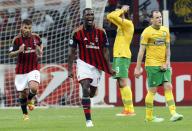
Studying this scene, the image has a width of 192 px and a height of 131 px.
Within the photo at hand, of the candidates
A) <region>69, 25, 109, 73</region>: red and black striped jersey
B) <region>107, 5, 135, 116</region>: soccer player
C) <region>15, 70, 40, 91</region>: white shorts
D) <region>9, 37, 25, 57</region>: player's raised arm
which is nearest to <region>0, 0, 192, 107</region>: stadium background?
<region>107, 5, 135, 116</region>: soccer player

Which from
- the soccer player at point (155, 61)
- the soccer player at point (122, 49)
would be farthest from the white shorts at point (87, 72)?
the soccer player at point (122, 49)

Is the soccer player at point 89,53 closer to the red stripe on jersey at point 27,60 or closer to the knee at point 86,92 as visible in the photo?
the knee at point 86,92

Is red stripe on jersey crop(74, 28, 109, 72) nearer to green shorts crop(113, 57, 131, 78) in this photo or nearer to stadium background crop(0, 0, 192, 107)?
green shorts crop(113, 57, 131, 78)

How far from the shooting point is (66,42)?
2327cm

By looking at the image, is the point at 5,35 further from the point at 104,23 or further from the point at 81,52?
the point at 81,52

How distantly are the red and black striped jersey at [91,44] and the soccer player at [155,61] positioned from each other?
73 cm

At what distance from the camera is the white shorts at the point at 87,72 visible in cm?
1480

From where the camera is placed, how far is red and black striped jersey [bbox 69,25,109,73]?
14.9 m

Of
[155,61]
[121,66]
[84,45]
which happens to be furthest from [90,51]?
[121,66]

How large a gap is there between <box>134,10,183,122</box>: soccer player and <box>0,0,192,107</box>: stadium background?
6.88 meters

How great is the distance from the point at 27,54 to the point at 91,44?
326 centimetres

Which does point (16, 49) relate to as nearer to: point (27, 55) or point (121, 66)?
point (27, 55)

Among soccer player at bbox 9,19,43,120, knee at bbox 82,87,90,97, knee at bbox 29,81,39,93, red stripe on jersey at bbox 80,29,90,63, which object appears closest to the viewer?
knee at bbox 82,87,90,97

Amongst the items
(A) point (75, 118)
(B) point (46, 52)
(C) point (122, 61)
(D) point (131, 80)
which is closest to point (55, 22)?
(B) point (46, 52)
